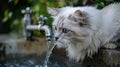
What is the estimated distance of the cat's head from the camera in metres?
3.13

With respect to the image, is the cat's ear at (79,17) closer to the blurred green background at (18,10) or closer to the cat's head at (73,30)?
the cat's head at (73,30)

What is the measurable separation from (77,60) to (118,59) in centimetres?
42

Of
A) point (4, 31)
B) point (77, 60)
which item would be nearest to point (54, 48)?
point (77, 60)

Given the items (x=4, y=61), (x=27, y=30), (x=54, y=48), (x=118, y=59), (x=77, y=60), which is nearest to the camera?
(x=118, y=59)

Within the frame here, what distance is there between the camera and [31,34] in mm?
4656

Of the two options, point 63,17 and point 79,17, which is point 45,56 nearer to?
point 63,17

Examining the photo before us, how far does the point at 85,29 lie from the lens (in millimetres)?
3168

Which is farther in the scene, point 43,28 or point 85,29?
point 43,28

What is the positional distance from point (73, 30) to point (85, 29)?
4.3 inches

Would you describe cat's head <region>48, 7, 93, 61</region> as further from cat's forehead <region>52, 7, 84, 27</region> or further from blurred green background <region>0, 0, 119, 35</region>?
blurred green background <region>0, 0, 119, 35</region>

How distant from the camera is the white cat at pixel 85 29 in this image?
10.3 feet

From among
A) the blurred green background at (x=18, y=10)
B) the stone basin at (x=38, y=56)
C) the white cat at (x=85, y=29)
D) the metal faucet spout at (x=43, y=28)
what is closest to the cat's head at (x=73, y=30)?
the white cat at (x=85, y=29)

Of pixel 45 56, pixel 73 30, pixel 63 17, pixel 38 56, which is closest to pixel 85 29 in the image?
pixel 73 30

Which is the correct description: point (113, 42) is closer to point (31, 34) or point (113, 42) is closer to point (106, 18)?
point (106, 18)
